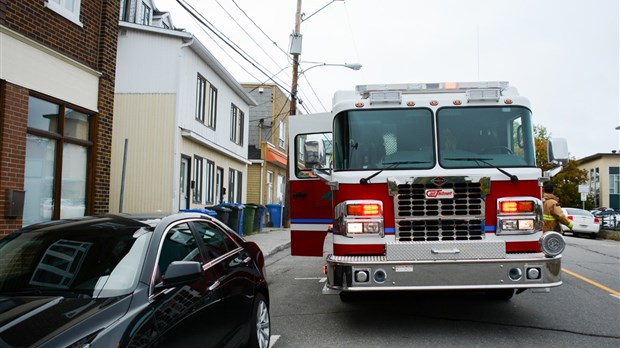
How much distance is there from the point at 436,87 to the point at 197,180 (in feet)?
39.5

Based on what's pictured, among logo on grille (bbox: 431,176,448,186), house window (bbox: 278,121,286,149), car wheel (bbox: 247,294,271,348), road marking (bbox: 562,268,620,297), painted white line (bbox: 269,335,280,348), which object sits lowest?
painted white line (bbox: 269,335,280,348)

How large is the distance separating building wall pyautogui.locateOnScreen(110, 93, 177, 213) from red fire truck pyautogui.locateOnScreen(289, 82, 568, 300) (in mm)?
9156

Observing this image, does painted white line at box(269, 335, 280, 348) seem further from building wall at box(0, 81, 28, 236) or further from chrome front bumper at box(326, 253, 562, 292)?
building wall at box(0, 81, 28, 236)

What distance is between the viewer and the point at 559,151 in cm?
604

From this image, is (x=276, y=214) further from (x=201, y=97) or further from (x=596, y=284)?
(x=596, y=284)

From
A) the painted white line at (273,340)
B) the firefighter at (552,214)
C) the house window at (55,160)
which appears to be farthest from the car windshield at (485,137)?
the house window at (55,160)

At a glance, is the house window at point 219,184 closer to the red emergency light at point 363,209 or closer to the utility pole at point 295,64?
the utility pole at point 295,64

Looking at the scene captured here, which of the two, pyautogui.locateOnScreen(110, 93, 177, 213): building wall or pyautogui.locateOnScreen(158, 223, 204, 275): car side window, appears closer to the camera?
pyautogui.locateOnScreen(158, 223, 204, 275): car side window

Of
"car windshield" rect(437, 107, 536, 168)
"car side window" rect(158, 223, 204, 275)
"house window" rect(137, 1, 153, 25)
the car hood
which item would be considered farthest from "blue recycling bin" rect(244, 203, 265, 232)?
the car hood

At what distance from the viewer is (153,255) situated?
3521mm

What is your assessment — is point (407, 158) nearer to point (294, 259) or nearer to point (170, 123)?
point (294, 259)

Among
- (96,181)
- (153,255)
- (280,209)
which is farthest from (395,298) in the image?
(280,209)

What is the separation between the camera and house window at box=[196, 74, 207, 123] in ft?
53.6

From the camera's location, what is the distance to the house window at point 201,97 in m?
16.3
